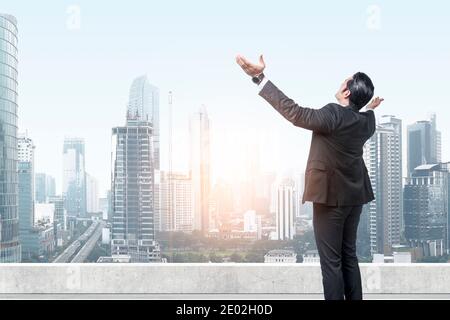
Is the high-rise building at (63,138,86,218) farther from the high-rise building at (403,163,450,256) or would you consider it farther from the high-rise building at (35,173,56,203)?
the high-rise building at (403,163,450,256)

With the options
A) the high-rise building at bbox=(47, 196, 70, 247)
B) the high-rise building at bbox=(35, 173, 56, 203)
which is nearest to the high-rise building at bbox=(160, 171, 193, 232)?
the high-rise building at bbox=(47, 196, 70, 247)

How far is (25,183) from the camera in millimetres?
35875

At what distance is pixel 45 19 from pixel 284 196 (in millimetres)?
13333

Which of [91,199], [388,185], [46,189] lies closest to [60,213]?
[46,189]

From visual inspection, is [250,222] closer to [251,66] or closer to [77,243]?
[77,243]

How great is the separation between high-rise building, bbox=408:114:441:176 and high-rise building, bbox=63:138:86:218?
1108cm

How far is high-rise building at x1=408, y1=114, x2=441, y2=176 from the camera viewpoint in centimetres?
1327

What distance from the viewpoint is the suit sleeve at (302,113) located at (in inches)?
68.0

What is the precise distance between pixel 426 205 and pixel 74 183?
12.9m

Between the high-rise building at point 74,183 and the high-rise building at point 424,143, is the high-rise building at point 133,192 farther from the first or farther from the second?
the high-rise building at point 424,143

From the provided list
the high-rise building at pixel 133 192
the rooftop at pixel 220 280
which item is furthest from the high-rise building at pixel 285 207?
the rooftop at pixel 220 280

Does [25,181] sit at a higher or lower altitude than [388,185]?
lower
